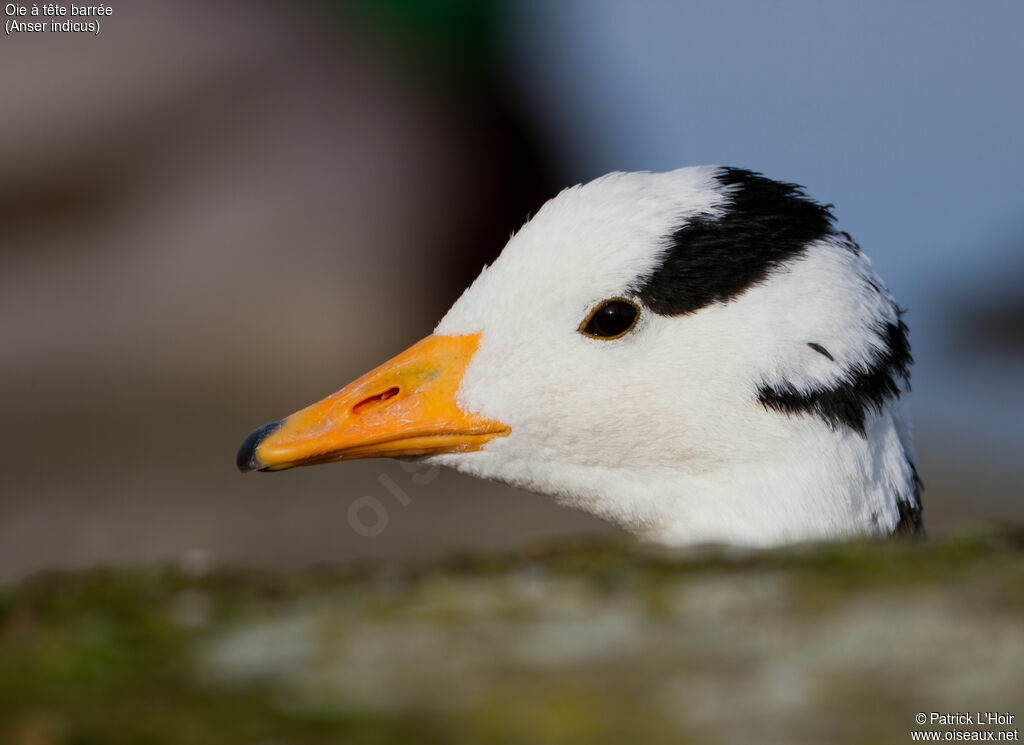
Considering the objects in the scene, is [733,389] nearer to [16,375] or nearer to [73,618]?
[73,618]

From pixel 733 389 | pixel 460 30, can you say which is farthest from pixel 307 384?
pixel 733 389

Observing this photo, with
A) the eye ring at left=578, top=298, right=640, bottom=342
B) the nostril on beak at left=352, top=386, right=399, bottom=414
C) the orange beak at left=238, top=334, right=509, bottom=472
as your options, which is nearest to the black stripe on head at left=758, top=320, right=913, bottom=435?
the eye ring at left=578, top=298, right=640, bottom=342

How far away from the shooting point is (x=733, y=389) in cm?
412

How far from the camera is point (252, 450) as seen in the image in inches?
162

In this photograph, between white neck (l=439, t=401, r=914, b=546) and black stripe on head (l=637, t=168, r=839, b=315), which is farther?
black stripe on head (l=637, t=168, r=839, b=315)

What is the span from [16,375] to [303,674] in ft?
47.9

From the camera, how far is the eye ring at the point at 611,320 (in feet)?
13.7

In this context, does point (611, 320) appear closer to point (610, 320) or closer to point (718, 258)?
point (610, 320)

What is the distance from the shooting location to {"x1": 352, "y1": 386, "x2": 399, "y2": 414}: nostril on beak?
14.0ft

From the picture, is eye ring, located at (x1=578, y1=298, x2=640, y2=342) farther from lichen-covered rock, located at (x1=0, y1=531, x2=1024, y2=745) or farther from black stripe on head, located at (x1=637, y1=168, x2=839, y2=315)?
lichen-covered rock, located at (x1=0, y1=531, x2=1024, y2=745)

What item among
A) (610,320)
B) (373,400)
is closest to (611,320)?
(610,320)

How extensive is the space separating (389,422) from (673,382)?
1.05 m

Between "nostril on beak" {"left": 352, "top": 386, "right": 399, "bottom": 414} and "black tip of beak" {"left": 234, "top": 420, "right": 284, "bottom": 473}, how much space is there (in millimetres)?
288

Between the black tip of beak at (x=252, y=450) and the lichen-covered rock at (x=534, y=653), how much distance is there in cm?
187
